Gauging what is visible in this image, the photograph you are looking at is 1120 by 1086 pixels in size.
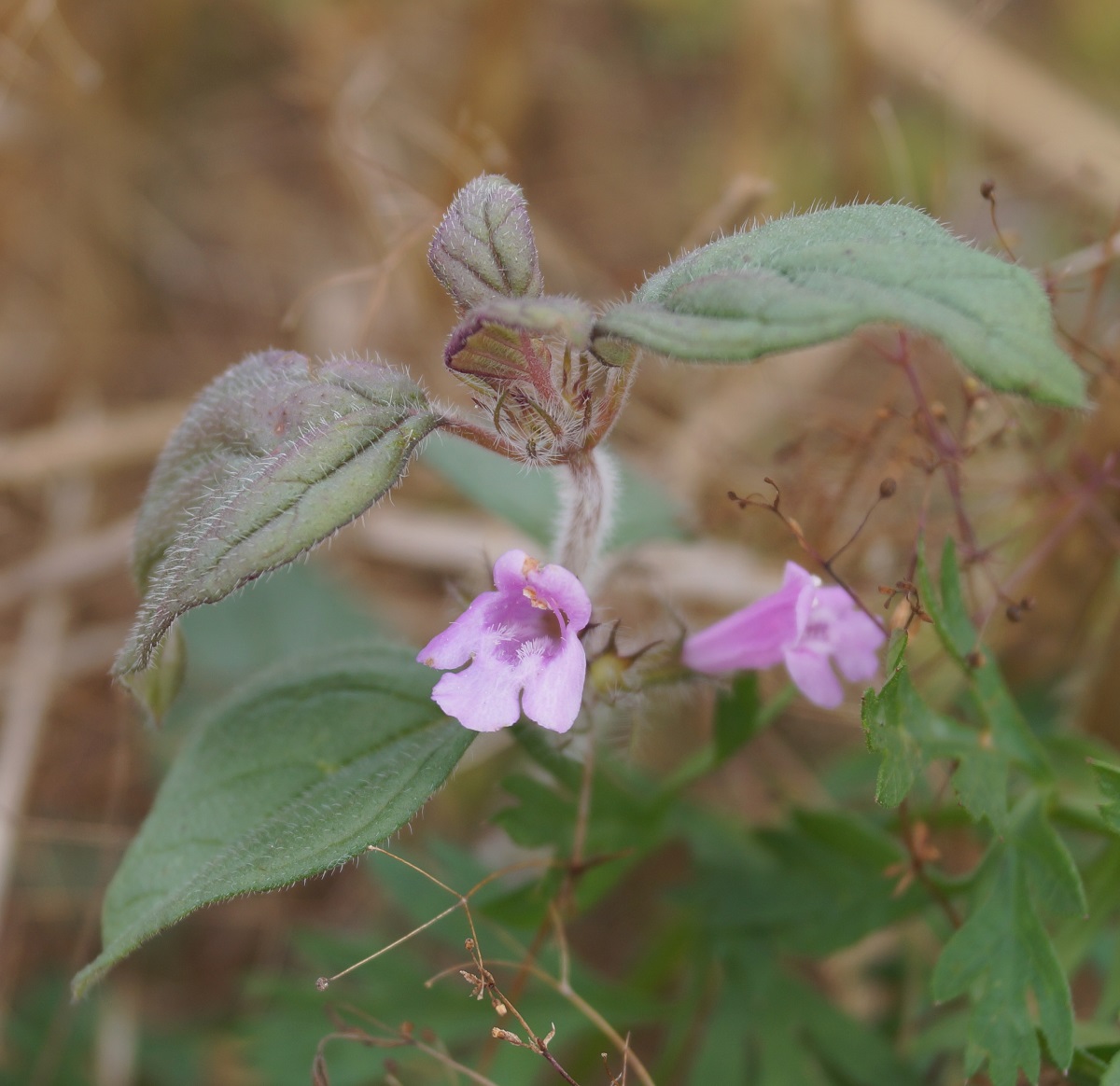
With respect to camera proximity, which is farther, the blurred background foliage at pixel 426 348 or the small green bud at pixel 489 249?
the blurred background foliage at pixel 426 348

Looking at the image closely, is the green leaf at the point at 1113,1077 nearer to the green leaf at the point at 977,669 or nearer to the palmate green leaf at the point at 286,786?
the green leaf at the point at 977,669

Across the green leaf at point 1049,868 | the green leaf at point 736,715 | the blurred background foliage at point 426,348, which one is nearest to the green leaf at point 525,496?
the blurred background foliage at point 426,348

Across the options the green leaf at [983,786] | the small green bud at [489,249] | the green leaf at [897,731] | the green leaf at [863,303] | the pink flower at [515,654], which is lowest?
the pink flower at [515,654]

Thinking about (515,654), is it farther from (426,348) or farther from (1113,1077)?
(426,348)

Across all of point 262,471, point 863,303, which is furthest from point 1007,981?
point 262,471

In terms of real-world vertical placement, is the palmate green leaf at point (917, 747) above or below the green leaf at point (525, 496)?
above

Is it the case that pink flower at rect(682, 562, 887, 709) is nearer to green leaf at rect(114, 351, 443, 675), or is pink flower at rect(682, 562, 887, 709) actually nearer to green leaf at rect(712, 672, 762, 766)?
green leaf at rect(712, 672, 762, 766)

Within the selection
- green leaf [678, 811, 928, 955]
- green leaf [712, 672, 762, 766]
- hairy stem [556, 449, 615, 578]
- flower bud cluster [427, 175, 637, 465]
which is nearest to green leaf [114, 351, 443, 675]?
flower bud cluster [427, 175, 637, 465]
